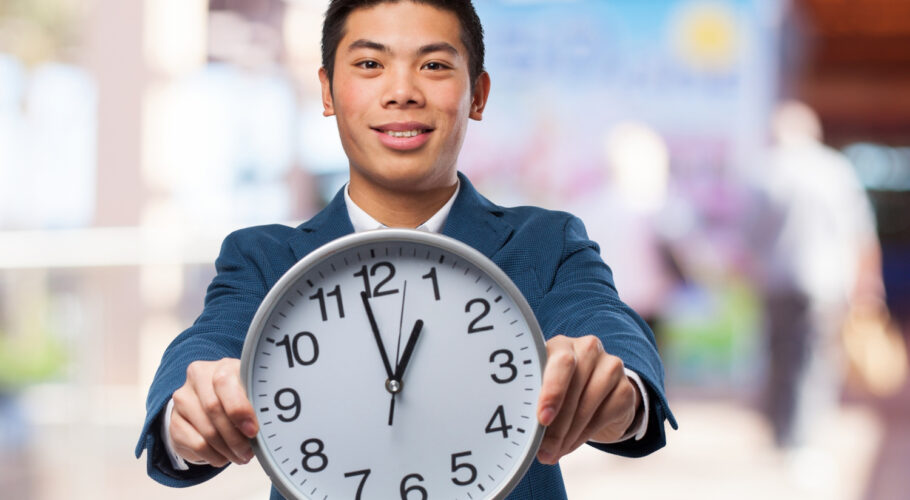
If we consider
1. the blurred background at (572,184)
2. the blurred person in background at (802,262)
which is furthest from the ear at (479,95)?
the blurred person in background at (802,262)

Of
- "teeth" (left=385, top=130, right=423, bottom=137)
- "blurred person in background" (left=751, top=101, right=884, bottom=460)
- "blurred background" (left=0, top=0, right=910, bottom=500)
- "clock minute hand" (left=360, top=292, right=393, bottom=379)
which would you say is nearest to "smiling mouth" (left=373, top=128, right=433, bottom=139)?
"teeth" (left=385, top=130, right=423, bottom=137)

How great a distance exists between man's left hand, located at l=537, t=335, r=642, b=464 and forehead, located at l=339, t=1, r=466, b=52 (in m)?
0.35

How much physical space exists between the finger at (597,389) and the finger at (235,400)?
0.28 m

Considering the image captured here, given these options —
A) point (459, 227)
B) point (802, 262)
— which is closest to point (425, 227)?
point (459, 227)

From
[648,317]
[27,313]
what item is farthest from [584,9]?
[27,313]

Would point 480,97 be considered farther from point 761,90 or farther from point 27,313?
point 761,90

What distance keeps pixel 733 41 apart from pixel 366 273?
6.16m

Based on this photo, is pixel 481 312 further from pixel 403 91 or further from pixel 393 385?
pixel 403 91

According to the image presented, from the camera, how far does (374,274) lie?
0.99 metres

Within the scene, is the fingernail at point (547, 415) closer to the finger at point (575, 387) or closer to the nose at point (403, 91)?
the finger at point (575, 387)

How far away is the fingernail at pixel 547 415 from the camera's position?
3.02 ft

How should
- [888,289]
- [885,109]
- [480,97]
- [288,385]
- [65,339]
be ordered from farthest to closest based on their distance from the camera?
[885,109] → [888,289] → [65,339] → [480,97] → [288,385]

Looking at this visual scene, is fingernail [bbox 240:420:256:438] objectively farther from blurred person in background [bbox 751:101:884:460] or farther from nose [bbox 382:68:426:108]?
blurred person in background [bbox 751:101:884:460]

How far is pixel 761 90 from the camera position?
6.75m
